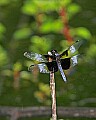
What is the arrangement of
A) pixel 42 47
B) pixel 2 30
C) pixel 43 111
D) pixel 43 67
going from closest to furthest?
pixel 43 67 → pixel 43 111 → pixel 42 47 → pixel 2 30

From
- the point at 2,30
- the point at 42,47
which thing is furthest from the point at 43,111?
the point at 2,30

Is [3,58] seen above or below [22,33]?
below

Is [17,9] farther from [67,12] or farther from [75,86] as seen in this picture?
[75,86]

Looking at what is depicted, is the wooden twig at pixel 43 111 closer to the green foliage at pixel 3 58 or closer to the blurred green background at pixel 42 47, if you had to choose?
the blurred green background at pixel 42 47

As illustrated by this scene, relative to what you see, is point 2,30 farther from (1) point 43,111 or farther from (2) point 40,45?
(1) point 43,111

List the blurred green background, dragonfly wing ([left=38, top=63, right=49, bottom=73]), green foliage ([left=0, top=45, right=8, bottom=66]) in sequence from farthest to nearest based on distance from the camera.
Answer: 1. green foliage ([left=0, top=45, right=8, bottom=66])
2. the blurred green background
3. dragonfly wing ([left=38, top=63, right=49, bottom=73])

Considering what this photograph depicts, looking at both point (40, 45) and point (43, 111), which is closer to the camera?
point (43, 111)

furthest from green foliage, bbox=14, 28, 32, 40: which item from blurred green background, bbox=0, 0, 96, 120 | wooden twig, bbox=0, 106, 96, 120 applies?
wooden twig, bbox=0, 106, 96, 120

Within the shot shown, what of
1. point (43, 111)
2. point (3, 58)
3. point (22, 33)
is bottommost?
point (43, 111)

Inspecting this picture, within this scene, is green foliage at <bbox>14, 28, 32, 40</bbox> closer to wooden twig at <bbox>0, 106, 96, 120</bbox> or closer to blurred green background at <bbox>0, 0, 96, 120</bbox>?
blurred green background at <bbox>0, 0, 96, 120</bbox>
